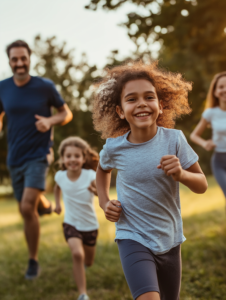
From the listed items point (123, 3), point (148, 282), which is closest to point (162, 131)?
point (148, 282)

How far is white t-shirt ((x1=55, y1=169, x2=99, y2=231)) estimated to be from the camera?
430 cm

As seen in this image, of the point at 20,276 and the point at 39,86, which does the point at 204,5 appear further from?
the point at 20,276

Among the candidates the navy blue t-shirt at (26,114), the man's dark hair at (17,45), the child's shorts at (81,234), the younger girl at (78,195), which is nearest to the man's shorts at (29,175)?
the navy blue t-shirt at (26,114)

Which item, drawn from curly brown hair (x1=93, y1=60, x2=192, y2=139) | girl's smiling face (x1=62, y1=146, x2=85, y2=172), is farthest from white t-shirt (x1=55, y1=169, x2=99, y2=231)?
curly brown hair (x1=93, y1=60, x2=192, y2=139)

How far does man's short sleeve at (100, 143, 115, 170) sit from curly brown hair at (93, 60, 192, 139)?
0.30m

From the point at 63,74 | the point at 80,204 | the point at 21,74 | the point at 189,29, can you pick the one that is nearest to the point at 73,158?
the point at 80,204

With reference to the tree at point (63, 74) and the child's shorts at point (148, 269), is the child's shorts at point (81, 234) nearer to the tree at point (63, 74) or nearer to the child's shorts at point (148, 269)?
the child's shorts at point (148, 269)

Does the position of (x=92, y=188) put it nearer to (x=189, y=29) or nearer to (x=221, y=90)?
(x=221, y=90)

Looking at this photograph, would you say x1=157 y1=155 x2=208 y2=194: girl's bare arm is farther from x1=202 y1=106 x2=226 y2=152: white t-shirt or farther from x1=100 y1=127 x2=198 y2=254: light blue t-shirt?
x1=202 y1=106 x2=226 y2=152: white t-shirt

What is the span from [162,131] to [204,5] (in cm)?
455

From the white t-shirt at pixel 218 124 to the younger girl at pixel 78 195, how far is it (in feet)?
5.88

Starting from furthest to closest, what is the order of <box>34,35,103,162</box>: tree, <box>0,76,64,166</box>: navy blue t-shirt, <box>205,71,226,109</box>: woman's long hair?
<box>34,35,103,162</box>: tree → <box>205,71,226,109</box>: woman's long hair → <box>0,76,64,166</box>: navy blue t-shirt

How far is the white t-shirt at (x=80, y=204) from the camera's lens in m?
4.30

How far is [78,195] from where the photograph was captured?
14.2ft
